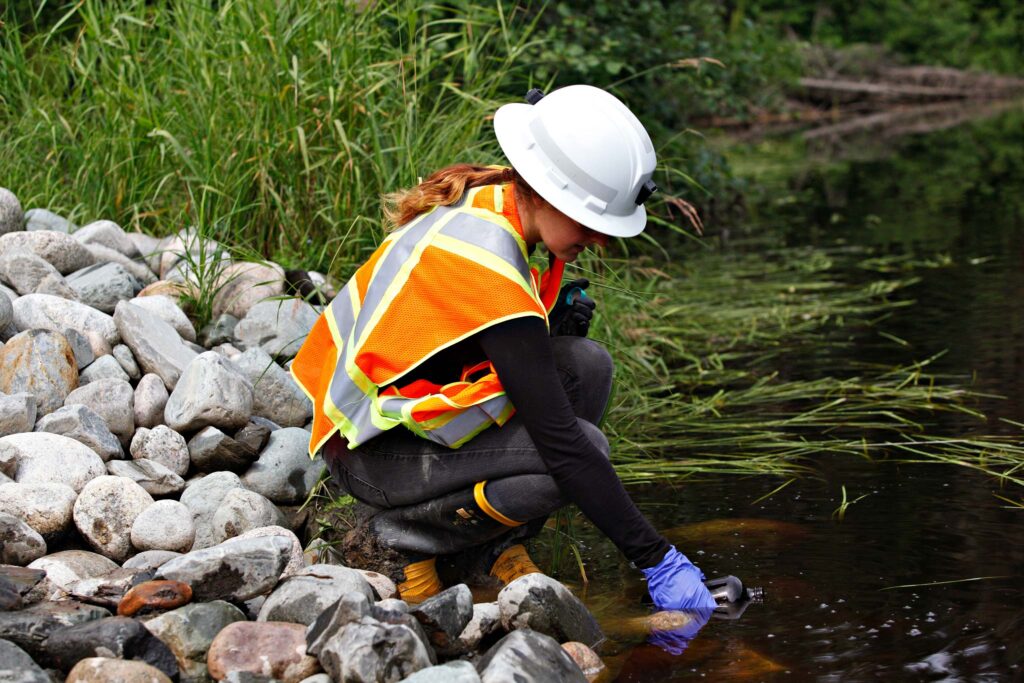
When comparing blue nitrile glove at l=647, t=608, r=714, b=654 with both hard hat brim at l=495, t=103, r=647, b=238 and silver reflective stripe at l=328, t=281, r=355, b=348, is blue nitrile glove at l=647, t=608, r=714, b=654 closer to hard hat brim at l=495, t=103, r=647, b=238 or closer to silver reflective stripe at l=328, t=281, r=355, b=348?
hard hat brim at l=495, t=103, r=647, b=238

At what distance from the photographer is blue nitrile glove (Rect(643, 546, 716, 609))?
8.28 feet

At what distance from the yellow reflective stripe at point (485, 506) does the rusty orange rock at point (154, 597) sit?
0.60 meters

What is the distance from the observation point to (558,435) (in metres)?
2.42

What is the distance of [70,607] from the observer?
7.50 ft

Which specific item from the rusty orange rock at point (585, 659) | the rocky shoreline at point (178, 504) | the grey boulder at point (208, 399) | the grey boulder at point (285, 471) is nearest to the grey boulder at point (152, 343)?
the rocky shoreline at point (178, 504)

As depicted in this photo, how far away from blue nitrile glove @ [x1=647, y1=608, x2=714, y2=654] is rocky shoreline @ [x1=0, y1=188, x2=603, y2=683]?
0.13 metres

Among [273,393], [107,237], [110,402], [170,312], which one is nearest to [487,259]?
[273,393]

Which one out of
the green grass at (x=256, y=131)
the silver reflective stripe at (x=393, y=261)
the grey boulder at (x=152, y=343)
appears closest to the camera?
the silver reflective stripe at (x=393, y=261)

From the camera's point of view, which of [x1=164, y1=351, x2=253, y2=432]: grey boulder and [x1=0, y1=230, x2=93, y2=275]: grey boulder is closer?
[x1=164, y1=351, x2=253, y2=432]: grey boulder

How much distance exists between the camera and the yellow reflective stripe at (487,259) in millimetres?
2383

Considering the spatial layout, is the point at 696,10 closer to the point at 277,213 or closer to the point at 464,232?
the point at 277,213

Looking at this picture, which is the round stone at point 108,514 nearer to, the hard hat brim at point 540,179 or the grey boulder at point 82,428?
the grey boulder at point 82,428

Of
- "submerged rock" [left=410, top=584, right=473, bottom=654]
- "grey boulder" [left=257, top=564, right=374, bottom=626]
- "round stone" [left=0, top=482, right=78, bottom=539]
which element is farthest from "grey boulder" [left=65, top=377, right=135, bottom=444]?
"submerged rock" [left=410, top=584, right=473, bottom=654]

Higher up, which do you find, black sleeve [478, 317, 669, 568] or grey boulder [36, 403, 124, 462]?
black sleeve [478, 317, 669, 568]
